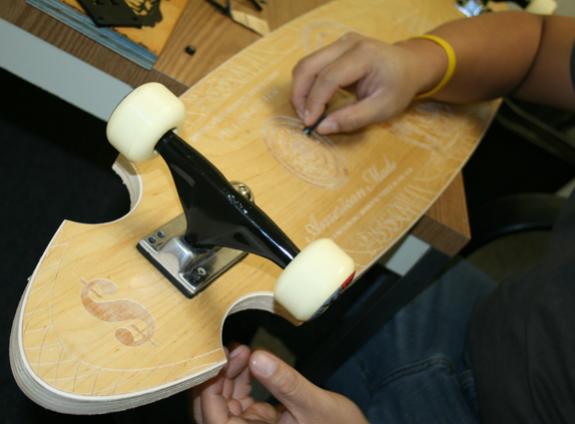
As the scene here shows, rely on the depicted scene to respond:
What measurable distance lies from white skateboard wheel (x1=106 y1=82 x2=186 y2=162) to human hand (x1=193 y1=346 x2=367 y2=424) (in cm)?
26

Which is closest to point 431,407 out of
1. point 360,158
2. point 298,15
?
point 360,158

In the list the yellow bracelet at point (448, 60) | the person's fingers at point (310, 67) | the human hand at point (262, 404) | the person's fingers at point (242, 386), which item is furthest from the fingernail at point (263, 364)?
the yellow bracelet at point (448, 60)

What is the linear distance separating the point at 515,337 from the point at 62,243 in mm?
686

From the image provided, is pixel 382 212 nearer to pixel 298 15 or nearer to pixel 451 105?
pixel 451 105

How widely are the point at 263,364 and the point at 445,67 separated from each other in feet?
2.25

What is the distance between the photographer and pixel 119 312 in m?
0.60

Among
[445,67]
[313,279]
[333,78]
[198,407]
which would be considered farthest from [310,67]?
[198,407]

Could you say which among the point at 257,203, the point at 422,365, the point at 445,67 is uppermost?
the point at 445,67

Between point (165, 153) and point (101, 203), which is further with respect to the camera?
point (101, 203)

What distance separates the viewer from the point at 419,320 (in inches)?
40.9

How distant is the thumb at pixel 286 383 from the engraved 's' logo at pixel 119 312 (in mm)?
126

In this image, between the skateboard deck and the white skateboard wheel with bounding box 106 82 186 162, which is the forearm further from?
the white skateboard wheel with bounding box 106 82 186 162

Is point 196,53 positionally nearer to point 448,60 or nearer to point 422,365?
point 448,60

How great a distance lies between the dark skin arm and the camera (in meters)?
0.86
